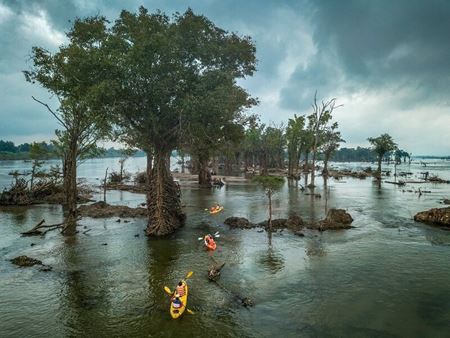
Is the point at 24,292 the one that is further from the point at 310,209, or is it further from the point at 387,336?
the point at 310,209

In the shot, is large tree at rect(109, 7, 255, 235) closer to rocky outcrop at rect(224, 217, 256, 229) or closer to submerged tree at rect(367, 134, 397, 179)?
rocky outcrop at rect(224, 217, 256, 229)

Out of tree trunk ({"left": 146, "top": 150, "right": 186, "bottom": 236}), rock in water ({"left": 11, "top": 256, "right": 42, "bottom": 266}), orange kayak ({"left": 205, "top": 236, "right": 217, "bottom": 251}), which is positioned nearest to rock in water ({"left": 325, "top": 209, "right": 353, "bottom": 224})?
orange kayak ({"left": 205, "top": 236, "right": 217, "bottom": 251})

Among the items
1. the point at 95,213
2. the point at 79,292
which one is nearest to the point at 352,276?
the point at 79,292

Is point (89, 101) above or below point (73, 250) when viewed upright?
above

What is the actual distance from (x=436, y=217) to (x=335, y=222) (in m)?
9.46

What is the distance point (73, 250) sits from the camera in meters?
22.0

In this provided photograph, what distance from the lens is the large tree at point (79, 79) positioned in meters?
22.9

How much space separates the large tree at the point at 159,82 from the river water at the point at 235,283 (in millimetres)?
3402

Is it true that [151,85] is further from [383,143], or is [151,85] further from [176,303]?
[383,143]

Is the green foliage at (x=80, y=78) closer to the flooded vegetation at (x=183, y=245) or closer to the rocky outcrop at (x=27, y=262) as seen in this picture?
the flooded vegetation at (x=183, y=245)

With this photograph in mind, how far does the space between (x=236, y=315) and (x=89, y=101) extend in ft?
58.3

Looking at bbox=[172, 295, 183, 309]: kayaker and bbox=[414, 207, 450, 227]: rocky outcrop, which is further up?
bbox=[414, 207, 450, 227]: rocky outcrop

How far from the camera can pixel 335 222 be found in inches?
1142

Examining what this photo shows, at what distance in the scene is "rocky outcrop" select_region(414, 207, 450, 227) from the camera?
29.3 meters
